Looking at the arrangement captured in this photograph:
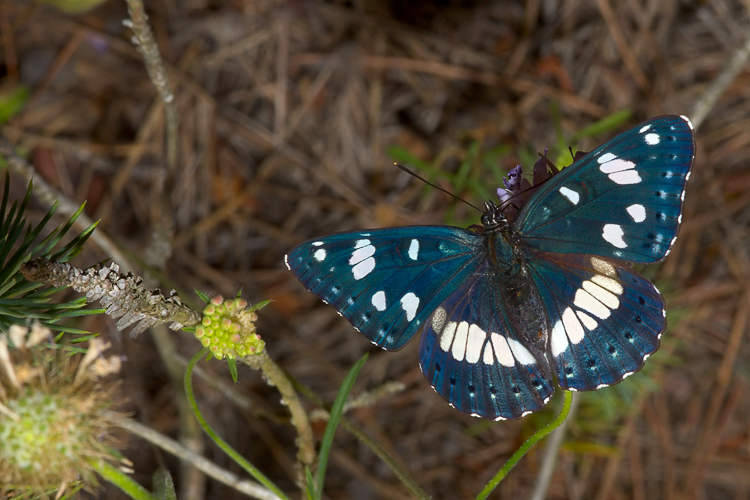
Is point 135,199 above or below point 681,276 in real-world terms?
below

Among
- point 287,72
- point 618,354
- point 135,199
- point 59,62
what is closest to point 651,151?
point 618,354

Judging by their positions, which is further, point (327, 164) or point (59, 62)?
point (327, 164)

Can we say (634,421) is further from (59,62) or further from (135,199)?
(59,62)

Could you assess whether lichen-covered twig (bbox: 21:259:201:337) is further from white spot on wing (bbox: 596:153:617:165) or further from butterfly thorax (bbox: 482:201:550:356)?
white spot on wing (bbox: 596:153:617:165)

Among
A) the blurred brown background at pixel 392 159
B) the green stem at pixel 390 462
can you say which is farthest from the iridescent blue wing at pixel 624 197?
the blurred brown background at pixel 392 159

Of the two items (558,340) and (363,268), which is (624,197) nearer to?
(558,340)

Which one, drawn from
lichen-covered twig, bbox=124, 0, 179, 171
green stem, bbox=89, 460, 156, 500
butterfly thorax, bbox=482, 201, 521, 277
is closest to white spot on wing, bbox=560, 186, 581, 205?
butterfly thorax, bbox=482, 201, 521, 277
